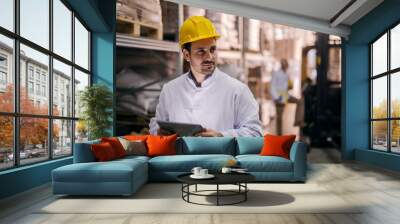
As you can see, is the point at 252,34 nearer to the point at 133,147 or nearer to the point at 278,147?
the point at 278,147

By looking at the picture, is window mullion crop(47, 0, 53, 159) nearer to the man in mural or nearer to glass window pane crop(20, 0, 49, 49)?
glass window pane crop(20, 0, 49, 49)

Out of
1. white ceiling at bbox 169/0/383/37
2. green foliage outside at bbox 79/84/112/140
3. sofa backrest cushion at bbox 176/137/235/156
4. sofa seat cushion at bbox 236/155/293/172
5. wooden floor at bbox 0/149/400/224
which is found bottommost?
wooden floor at bbox 0/149/400/224

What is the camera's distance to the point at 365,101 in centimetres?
972

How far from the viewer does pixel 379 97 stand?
29.9 feet

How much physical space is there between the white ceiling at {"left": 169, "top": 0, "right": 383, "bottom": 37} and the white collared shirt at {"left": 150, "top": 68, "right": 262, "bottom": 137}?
1.45 metres

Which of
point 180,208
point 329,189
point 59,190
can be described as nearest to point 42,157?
point 59,190

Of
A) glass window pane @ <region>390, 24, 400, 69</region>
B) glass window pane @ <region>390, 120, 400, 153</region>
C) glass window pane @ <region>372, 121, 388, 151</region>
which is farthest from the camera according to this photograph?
glass window pane @ <region>372, 121, 388, 151</region>

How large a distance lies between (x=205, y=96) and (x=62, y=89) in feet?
9.87

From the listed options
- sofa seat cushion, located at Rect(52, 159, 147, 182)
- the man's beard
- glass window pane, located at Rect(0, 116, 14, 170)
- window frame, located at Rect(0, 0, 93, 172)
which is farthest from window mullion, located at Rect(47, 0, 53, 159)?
the man's beard

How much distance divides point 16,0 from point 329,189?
4889 millimetres

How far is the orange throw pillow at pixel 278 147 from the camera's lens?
20.8ft

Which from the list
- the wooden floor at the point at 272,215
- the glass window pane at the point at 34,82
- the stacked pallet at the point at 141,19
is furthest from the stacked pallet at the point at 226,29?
the glass window pane at the point at 34,82

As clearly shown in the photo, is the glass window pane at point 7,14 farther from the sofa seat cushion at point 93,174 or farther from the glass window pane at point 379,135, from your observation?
the glass window pane at point 379,135

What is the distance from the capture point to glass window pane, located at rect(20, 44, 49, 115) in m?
5.43
